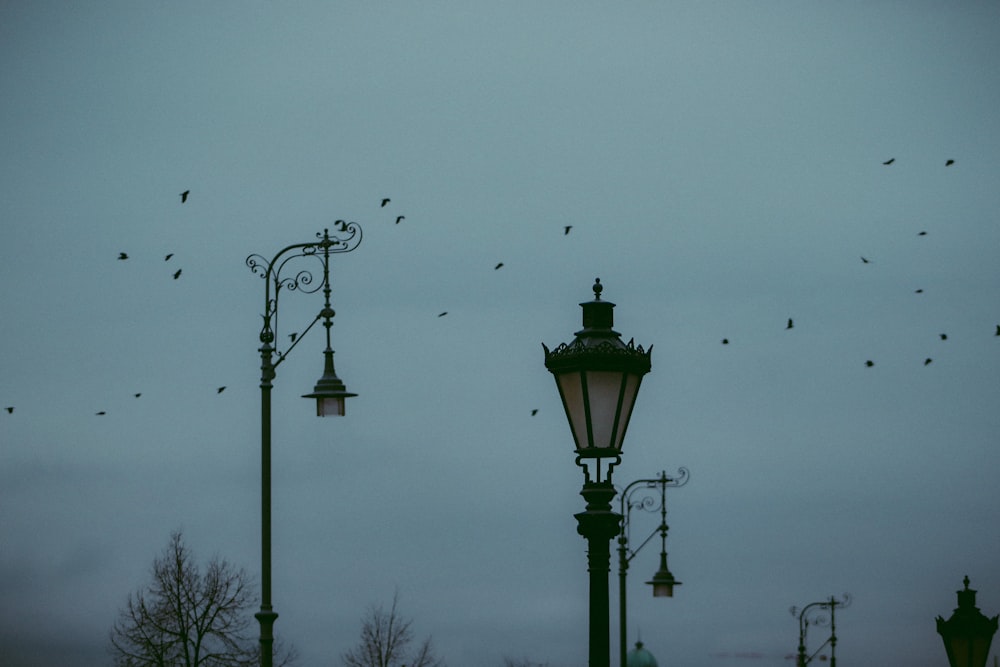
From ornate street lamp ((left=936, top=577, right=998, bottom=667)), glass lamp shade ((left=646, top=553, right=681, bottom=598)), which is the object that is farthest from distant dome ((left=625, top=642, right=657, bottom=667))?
ornate street lamp ((left=936, top=577, right=998, bottom=667))

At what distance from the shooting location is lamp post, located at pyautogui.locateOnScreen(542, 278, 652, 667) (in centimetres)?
1206

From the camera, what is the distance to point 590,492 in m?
12.4

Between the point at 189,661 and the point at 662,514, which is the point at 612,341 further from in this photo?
the point at 189,661

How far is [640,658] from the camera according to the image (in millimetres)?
138625

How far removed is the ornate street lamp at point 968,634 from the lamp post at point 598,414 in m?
3.39

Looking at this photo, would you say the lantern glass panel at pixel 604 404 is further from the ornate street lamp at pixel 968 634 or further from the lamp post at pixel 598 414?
the ornate street lamp at pixel 968 634

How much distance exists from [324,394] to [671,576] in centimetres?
1788

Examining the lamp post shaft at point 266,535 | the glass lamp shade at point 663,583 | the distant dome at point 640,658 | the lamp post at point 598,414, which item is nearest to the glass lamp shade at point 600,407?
→ the lamp post at point 598,414

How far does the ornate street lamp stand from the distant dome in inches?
4909

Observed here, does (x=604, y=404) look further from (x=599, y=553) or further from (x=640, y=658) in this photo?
(x=640, y=658)

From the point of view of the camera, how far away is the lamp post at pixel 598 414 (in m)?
12.1

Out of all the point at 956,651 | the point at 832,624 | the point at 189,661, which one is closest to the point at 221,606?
the point at 189,661

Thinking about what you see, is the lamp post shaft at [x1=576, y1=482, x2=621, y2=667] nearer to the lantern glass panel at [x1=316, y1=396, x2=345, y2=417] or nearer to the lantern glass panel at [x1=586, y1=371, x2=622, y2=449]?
the lantern glass panel at [x1=586, y1=371, x2=622, y2=449]

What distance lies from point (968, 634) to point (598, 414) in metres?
4.03
